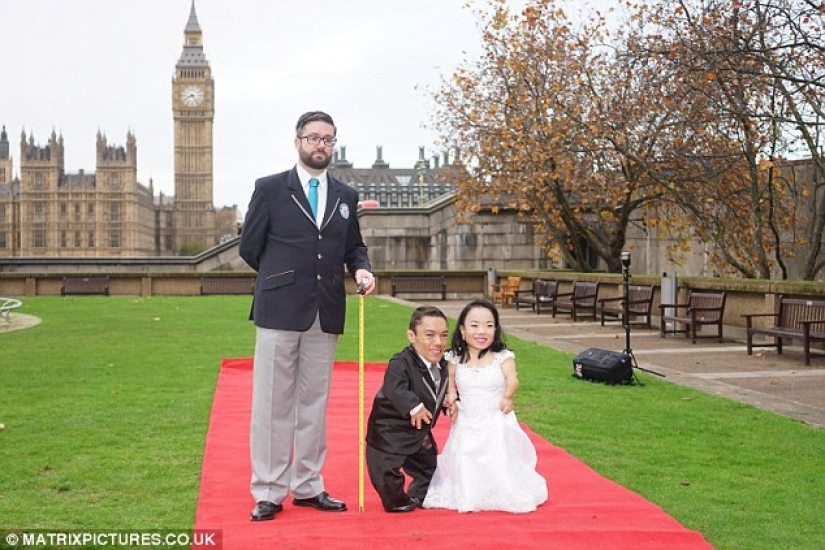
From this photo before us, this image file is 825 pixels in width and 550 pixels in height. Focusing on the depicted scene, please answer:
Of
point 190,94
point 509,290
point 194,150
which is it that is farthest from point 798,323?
point 190,94

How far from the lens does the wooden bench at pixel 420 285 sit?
34.1m

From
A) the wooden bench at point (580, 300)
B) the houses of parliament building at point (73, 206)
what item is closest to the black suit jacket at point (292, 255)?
the wooden bench at point (580, 300)

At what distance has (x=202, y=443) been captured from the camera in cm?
796

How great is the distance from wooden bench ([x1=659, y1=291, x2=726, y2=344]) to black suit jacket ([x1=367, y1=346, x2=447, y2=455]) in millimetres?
12053

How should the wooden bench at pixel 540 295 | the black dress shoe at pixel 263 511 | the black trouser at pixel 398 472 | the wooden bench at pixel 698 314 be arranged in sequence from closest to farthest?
the black dress shoe at pixel 263 511 < the black trouser at pixel 398 472 < the wooden bench at pixel 698 314 < the wooden bench at pixel 540 295

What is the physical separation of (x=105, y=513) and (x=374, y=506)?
4.81 ft

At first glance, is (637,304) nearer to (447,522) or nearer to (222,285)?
(447,522)

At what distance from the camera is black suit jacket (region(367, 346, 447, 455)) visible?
5.92 meters

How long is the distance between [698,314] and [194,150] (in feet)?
553

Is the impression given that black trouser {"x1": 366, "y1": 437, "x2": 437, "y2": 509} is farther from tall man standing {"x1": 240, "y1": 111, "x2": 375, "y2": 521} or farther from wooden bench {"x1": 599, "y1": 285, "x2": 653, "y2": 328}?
wooden bench {"x1": 599, "y1": 285, "x2": 653, "y2": 328}

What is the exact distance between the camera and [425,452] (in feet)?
19.9

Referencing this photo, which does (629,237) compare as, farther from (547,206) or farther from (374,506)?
(374,506)

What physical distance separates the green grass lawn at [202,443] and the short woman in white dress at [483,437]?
87cm

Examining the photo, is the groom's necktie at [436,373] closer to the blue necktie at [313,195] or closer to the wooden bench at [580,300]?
the blue necktie at [313,195]
